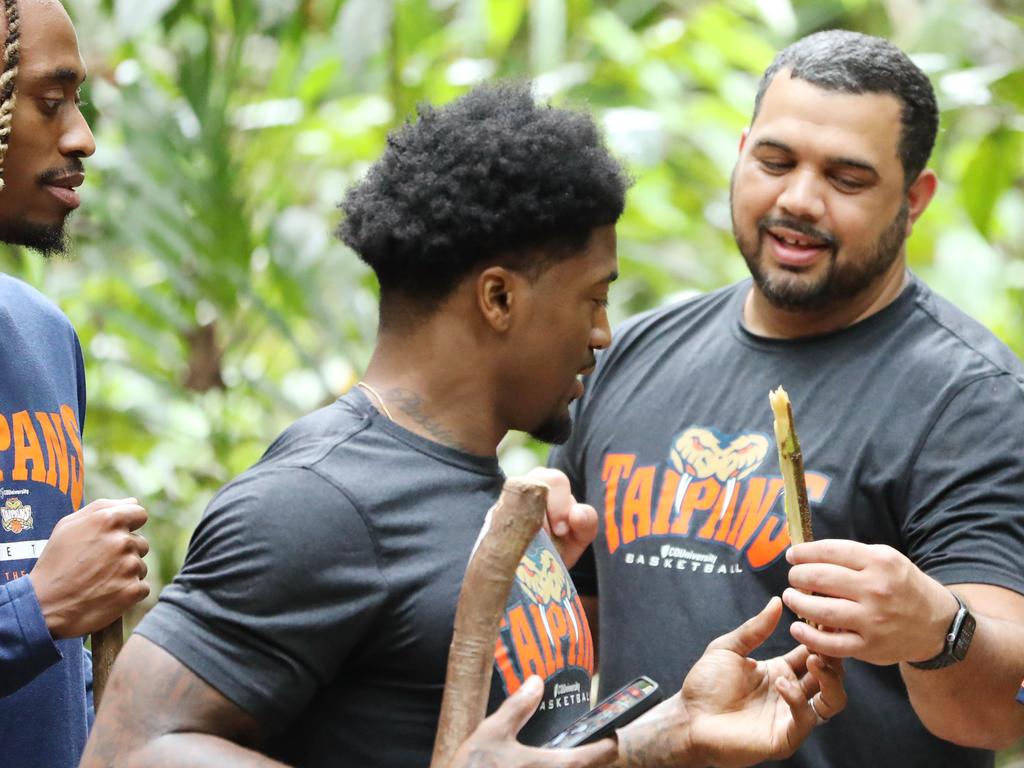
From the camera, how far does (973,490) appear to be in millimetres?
2508

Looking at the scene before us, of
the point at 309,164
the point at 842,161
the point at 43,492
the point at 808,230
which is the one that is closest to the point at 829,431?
the point at 808,230

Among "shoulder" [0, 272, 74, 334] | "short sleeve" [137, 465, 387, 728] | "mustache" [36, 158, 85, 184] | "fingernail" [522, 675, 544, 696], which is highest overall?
"mustache" [36, 158, 85, 184]

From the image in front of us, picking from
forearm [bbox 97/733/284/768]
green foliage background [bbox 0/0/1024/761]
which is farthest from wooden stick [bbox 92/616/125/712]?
green foliage background [bbox 0/0/1024/761]

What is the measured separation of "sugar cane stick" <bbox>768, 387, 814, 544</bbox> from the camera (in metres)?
1.99

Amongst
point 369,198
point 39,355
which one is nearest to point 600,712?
point 369,198

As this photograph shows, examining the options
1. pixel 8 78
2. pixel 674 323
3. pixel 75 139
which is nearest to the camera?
pixel 8 78

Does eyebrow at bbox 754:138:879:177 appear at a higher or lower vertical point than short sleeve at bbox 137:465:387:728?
higher

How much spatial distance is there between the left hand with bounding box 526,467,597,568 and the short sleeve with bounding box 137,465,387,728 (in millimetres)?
627

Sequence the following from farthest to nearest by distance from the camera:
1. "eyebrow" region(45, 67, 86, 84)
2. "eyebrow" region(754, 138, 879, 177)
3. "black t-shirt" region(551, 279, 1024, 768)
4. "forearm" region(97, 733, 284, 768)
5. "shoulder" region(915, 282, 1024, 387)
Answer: "eyebrow" region(754, 138, 879, 177) < "shoulder" region(915, 282, 1024, 387) < "black t-shirt" region(551, 279, 1024, 768) < "eyebrow" region(45, 67, 86, 84) < "forearm" region(97, 733, 284, 768)

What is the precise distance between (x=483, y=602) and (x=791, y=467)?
1.72 ft

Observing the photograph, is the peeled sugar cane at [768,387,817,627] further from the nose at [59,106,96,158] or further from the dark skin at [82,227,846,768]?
the nose at [59,106,96,158]

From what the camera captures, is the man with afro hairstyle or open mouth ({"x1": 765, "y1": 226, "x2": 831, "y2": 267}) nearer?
the man with afro hairstyle

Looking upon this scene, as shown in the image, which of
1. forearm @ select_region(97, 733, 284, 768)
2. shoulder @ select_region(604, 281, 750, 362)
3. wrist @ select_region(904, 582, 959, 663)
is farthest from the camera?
shoulder @ select_region(604, 281, 750, 362)

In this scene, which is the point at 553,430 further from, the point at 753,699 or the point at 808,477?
the point at 808,477
